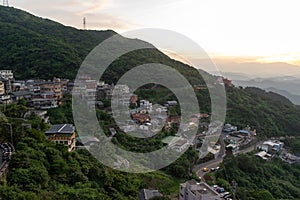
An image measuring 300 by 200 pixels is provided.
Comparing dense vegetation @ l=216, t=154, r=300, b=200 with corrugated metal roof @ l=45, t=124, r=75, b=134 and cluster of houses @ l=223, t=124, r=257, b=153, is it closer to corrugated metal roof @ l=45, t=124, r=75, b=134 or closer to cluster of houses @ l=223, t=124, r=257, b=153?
cluster of houses @ l=223, t=124, r=257, b=153

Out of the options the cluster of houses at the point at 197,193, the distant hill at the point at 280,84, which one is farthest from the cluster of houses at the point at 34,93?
the distant hill at the point at 280,84

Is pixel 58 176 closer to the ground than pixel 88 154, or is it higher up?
higher up

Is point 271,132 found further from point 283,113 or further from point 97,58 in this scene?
point 97,58

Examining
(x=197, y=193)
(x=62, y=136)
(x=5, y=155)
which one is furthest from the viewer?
(x=62, y=136)

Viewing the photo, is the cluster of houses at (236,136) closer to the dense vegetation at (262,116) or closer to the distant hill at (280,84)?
the dense vegetation at (262,116)

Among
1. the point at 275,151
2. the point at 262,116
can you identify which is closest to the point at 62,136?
the point at 275,151

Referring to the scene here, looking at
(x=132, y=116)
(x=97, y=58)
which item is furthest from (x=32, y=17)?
(x=132, y=116)

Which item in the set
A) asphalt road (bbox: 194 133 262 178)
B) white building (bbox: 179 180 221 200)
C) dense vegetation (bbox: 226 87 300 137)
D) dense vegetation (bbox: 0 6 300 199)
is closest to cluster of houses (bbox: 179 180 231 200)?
white building (bbox: 179 180 221 200)

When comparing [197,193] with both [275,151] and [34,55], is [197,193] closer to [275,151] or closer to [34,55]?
[275,151]
